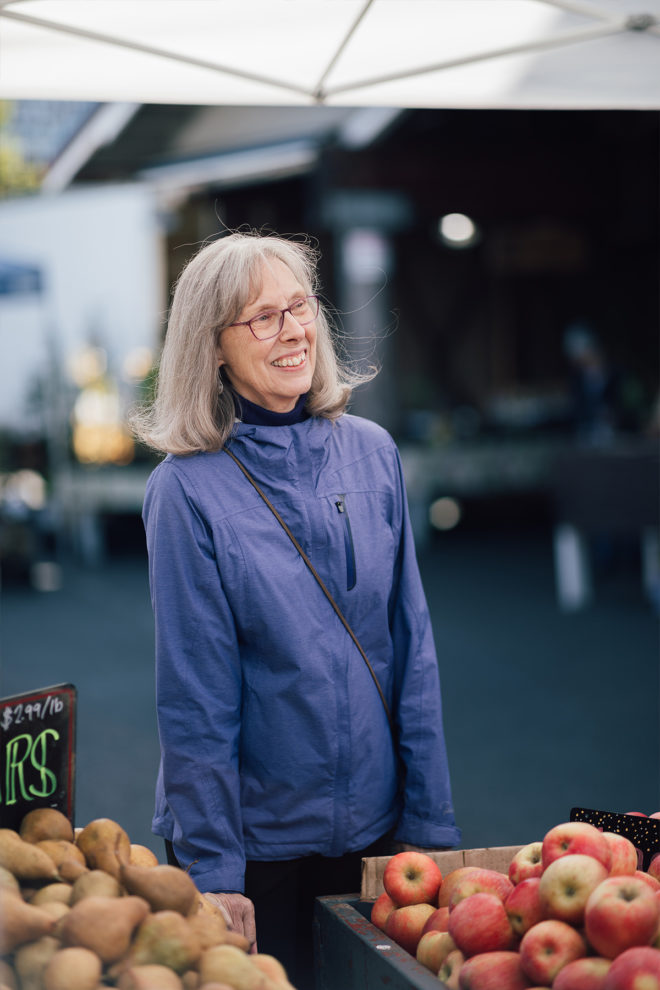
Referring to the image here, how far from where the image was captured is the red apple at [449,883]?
1687 millimetres

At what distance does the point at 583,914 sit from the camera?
148 cm

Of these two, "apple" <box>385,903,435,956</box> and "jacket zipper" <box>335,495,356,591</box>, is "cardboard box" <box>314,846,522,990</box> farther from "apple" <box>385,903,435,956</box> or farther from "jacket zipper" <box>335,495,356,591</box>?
"jacket zipper" <box>335,495,356,591</box>

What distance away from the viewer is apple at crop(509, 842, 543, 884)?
1648 mm

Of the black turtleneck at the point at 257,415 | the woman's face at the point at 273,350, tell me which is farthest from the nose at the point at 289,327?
the black turtleneck at the point at 257,415

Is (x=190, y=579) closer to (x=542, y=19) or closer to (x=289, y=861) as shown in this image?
(x=289, y=861)

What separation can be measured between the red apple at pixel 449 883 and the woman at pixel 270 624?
0.23 meters

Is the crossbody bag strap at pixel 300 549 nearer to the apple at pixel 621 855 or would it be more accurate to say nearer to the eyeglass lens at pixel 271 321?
the eyeglass lens at pixel 271 321

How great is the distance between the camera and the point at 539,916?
1507mm

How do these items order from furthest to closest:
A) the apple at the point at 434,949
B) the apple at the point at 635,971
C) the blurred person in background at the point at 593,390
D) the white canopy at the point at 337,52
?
the blurred person in background at the point at 593,390 < the white canopy at the point at 337,52 < the apple at the point at 434,949 < the apple at the point at 635,971

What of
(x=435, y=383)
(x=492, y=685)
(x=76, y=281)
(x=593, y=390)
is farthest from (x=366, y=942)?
(x=435, y=383)

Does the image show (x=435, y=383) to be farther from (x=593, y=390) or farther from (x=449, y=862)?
(x=449, y=862)

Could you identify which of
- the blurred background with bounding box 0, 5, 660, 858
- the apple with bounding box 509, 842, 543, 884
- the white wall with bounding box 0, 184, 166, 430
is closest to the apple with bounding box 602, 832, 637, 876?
the apple with bounding box 509, 842, 543, 884

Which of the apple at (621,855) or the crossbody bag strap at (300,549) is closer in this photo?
the apple at (621,855)

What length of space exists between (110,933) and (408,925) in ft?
1.66
